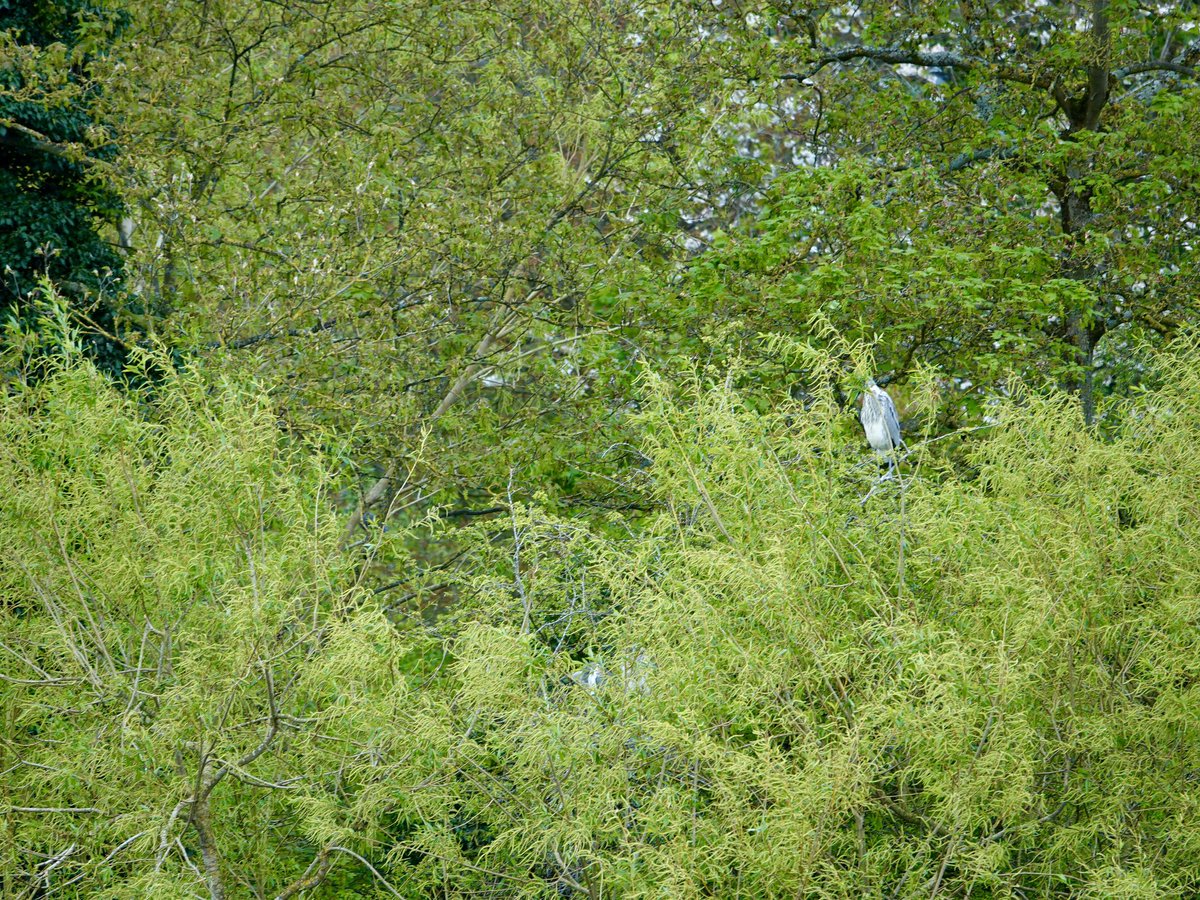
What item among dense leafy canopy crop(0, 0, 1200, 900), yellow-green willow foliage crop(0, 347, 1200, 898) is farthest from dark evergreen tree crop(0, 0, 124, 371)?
yellow-green willow foliage crop(0, 347, 1200, 898)

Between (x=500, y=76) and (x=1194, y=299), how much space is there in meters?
4.57

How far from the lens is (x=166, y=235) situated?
26.6 feet

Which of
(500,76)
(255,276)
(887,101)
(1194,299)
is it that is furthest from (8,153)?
(1194,299)

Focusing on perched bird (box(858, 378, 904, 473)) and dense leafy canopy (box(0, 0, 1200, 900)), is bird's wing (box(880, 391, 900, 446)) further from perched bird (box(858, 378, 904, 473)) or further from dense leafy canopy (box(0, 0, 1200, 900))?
dense leafy canopy (box(0, 0, 1200, 900))

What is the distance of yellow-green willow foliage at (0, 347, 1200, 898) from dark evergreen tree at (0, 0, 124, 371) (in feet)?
9.81

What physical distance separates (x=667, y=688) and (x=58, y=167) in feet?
17.8

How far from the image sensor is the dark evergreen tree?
7.46 meters

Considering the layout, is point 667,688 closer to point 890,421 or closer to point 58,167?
point 890,421

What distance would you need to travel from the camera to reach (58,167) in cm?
803

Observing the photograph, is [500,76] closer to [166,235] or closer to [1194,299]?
[166,235]

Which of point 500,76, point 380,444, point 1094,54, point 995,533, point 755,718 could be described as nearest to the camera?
point 755,718

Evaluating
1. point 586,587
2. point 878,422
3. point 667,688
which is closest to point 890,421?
point 878,422

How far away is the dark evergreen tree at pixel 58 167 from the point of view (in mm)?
7457

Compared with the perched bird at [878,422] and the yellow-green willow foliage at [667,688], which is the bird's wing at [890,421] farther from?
the yellow-green willow foliage at [667,688]
